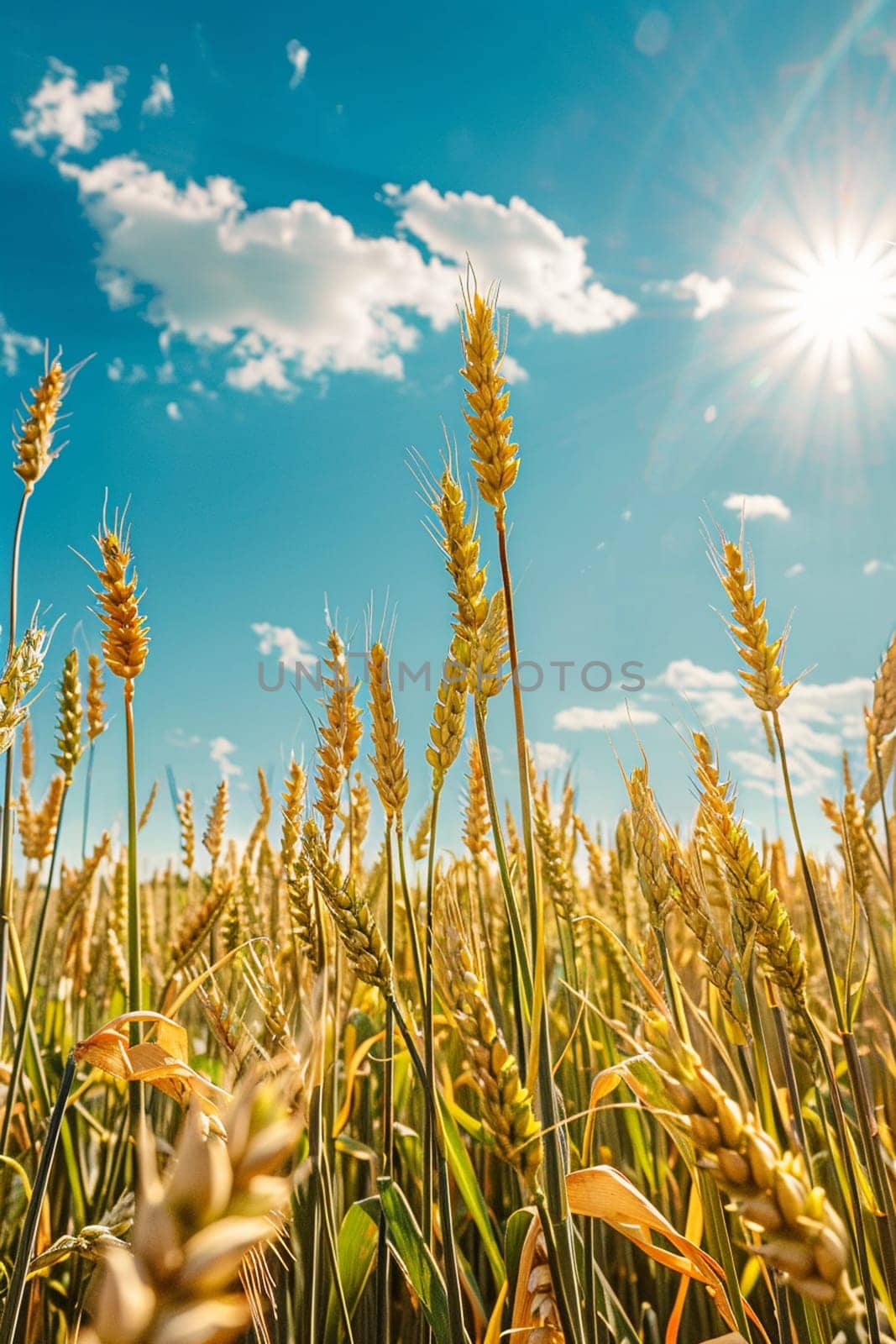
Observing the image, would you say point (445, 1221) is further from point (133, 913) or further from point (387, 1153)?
point (133, 913)

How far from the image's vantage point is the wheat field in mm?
632

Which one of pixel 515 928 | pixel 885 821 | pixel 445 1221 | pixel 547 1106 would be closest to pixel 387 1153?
pixel 445 1221

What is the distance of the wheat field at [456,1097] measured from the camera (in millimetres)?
632

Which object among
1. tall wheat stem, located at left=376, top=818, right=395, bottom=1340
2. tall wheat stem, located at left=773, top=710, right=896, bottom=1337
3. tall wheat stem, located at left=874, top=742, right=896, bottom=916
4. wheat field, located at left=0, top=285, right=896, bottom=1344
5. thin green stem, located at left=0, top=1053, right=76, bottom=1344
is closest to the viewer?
wheat field, located at left=0, top=285, right=896, bottom=1344

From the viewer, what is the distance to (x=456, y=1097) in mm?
2836

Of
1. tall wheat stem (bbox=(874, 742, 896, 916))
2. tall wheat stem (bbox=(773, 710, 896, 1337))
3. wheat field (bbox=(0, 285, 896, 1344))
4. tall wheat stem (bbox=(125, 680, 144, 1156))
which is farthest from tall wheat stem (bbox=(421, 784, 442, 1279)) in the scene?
tall wheat stem (bbox=(874, 742, 896, 916))

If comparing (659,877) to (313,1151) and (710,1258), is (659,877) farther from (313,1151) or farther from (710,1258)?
(313,1151)

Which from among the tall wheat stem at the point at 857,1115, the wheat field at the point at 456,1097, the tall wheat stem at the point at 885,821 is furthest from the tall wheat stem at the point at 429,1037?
the tall wheat stem at the point at 885,821

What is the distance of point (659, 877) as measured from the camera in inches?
54.2

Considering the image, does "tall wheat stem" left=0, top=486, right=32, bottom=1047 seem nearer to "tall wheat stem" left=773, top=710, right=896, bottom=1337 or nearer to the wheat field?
the wheat field

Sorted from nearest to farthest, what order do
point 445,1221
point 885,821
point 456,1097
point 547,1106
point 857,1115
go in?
point 547,1106, point 445,1221, point 857,1115, point 885,821, point 456,1097

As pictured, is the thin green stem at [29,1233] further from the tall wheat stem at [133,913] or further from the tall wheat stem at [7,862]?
the tall wheat stem at [7,862]

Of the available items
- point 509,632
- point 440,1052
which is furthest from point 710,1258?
point 440,1052

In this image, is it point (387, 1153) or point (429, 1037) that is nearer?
point (429, 1037)
